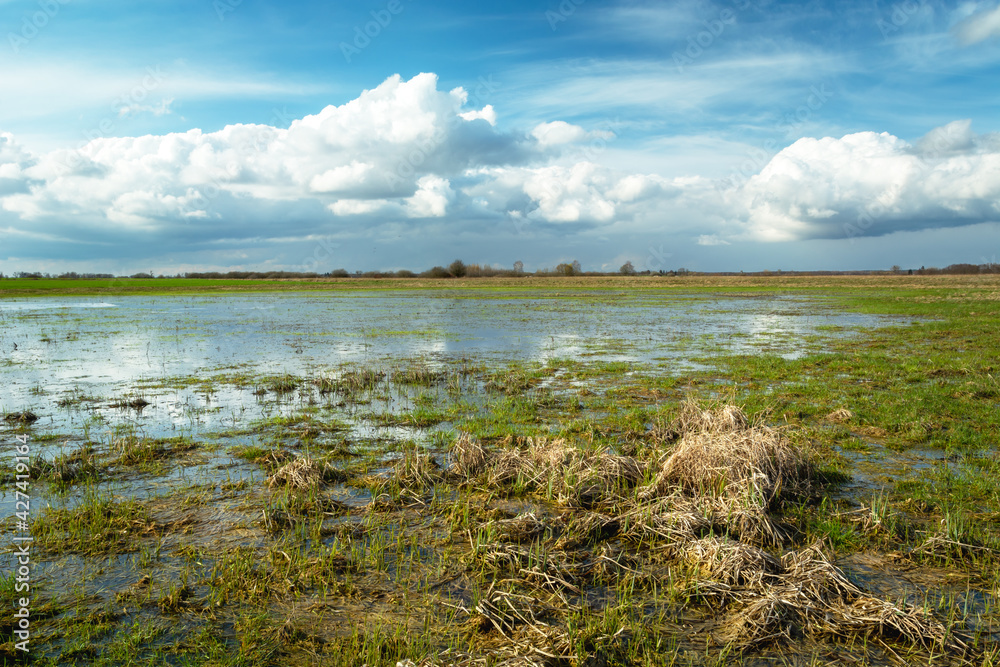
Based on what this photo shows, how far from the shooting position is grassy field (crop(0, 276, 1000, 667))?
4.93 metres

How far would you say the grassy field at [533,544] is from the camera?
16.2 feet

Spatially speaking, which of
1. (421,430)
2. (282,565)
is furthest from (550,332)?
(282,565)

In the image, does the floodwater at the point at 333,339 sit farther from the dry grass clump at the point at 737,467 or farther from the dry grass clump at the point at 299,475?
the dry grass clump at the point at 737,467

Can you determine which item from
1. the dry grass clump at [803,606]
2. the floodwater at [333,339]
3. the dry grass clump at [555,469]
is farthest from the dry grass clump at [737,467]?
the floodwater at [333,339]

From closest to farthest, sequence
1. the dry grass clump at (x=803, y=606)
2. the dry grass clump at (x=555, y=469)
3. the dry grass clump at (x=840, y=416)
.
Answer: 1. the dry grass clump at (x=803, y=606)
2. the dry grass clump at (x=555, y=469)
3. the dry grass clump at (x=840, y=416)

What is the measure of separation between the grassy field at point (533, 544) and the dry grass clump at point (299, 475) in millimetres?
38

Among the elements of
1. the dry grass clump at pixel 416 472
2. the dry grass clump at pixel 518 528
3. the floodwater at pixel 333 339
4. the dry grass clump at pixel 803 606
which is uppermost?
the floodwater at pixel 333 339

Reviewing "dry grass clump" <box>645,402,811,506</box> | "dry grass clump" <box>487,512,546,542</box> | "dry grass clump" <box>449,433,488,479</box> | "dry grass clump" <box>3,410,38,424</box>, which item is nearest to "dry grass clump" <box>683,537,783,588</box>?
"dry grass clump" <box>645,402,811,506</box>

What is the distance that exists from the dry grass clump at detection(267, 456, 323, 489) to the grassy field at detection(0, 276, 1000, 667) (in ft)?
0.13

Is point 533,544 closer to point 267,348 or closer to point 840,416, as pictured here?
point 840,416

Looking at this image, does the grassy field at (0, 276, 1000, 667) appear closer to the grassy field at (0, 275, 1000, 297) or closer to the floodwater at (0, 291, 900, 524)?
the floodwater at (0, 291, 900, 524)

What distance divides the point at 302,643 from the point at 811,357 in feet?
68.7

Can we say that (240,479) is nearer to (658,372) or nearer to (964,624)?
(964,624)

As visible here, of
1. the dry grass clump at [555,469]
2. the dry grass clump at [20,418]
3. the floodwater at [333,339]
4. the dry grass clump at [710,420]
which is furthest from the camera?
the floodwater at [333,339]
